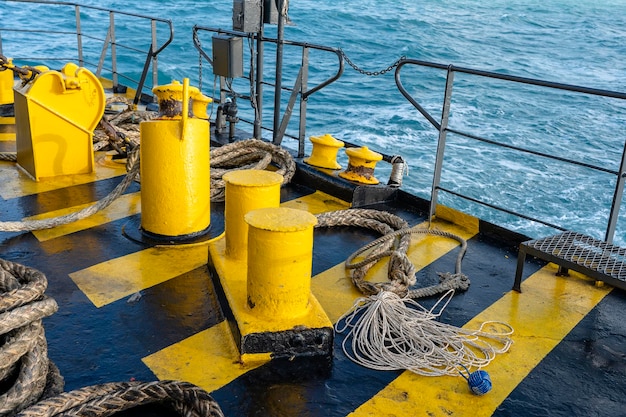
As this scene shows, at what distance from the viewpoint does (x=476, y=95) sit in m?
21.7

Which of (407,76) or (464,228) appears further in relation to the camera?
(407,76)

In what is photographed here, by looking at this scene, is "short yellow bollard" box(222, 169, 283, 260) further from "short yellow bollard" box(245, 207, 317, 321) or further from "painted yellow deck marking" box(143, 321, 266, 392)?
"painted yellow deck marking" box(143, 321, 266, 392)

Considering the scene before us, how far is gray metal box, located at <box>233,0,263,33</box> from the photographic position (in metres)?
6.06

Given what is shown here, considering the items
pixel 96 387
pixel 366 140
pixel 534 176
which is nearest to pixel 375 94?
pixel 366 140

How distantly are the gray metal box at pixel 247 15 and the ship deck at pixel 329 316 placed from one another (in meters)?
2.23

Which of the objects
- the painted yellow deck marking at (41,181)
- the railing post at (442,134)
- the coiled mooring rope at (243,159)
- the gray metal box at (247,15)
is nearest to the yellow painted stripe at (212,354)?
the railing post at (442,134)

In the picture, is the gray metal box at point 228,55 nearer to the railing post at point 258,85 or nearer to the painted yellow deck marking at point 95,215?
the railing post at point 258,85

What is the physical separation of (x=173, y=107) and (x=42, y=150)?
132cm

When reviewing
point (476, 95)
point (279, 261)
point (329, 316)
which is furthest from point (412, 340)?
point (476, 95)

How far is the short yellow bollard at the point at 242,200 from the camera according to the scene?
3666 millimetres

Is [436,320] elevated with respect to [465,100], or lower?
elevated

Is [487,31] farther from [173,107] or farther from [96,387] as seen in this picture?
[96,387]

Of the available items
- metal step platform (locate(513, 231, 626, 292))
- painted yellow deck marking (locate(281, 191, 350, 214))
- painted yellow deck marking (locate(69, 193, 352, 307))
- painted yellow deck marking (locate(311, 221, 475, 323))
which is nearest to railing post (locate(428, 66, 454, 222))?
painted yellow deck marking (locate(311, 221, 475, 323))

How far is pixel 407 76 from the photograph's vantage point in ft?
81.7
